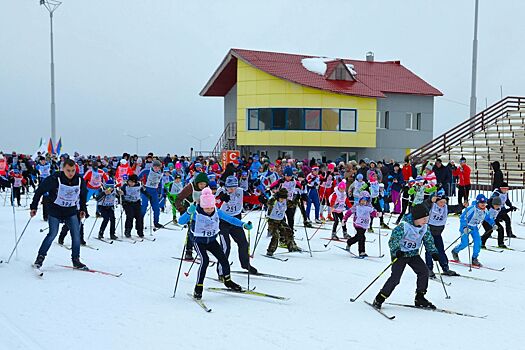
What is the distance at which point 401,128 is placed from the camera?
3166 centimetres

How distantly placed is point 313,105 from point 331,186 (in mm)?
13486

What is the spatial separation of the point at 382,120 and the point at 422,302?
25.6 m

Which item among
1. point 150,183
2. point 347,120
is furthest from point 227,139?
point 150,183

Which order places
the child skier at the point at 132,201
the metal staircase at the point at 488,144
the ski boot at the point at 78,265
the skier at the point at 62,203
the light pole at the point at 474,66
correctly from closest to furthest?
1. the skier at the point at 62,203
2. the ski boot at the point at 78,265
3. the child skier at the point at 132,201
4. the metal staircase at the point at 488,144
5. the light pole at the point at 474,66

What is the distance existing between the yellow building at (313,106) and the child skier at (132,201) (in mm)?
17930

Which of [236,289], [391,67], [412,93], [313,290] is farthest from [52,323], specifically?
[391,67]

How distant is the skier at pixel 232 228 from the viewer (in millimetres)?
8016

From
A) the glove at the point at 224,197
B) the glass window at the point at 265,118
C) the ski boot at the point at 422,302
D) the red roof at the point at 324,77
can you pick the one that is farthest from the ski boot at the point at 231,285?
the glass window at the point at 265,118

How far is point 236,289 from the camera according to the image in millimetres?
7234

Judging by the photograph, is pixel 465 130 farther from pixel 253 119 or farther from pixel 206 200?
pixel 206 200

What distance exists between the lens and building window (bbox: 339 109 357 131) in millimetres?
29344

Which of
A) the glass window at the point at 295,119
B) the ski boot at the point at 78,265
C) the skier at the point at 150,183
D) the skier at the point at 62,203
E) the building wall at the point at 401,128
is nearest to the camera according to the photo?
the skier at the point at 62,203

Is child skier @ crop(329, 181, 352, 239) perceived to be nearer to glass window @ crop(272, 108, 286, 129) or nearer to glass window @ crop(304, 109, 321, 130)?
glass window @ crop(304, 109, 321, 130)

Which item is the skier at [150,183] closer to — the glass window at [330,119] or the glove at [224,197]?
the glove at [224,197]
